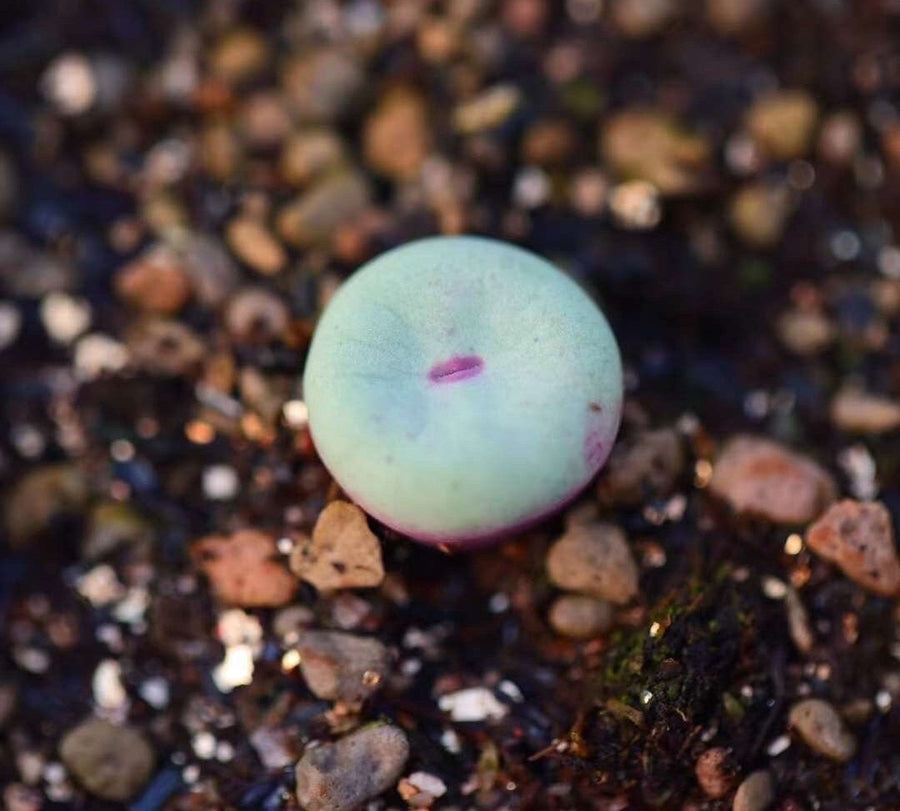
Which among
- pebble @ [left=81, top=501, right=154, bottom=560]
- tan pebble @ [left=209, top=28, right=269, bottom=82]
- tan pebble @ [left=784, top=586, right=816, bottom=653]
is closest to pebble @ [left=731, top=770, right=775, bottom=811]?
tan pebble @ [left=784, top=586, right=816, bottom=653]

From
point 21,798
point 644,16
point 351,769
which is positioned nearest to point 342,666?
point 351,769

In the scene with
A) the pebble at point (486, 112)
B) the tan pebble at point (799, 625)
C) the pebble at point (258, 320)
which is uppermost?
the pebble at point (486, 112)

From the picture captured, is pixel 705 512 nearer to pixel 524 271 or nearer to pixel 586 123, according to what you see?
pixel 524 271

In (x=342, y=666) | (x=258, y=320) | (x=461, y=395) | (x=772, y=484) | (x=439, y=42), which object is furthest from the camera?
(x=439, y=42)

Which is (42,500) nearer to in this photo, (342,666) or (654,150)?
(342,666)

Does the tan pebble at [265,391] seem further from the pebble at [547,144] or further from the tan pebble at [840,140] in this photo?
the tan pebble at [840,140]

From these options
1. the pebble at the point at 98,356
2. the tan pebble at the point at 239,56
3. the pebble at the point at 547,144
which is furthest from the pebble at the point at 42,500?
the pebble at the point at 547,144
